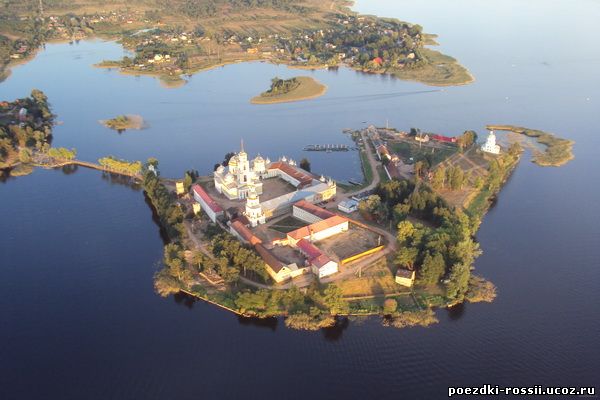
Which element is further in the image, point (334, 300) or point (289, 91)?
point (289, 91)

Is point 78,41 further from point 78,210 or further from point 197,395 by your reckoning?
point 197,395

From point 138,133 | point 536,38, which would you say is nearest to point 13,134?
point 138,133

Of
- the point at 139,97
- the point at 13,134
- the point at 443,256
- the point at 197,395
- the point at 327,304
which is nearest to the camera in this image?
the point at 197,395

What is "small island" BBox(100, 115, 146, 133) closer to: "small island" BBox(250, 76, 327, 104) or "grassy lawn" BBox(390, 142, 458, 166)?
"small island" BBox(250, 76, 327, 104)

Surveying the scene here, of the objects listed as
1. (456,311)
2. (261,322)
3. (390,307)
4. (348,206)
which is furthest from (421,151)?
(261,322)

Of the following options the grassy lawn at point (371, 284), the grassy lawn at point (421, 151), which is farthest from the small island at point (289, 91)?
the grassy lawn at point (371, 284)

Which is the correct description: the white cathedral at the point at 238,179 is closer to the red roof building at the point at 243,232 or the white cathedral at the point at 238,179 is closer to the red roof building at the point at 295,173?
the red roof building at the point at 295,173

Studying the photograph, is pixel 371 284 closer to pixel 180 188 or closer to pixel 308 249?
pixel 308 249
